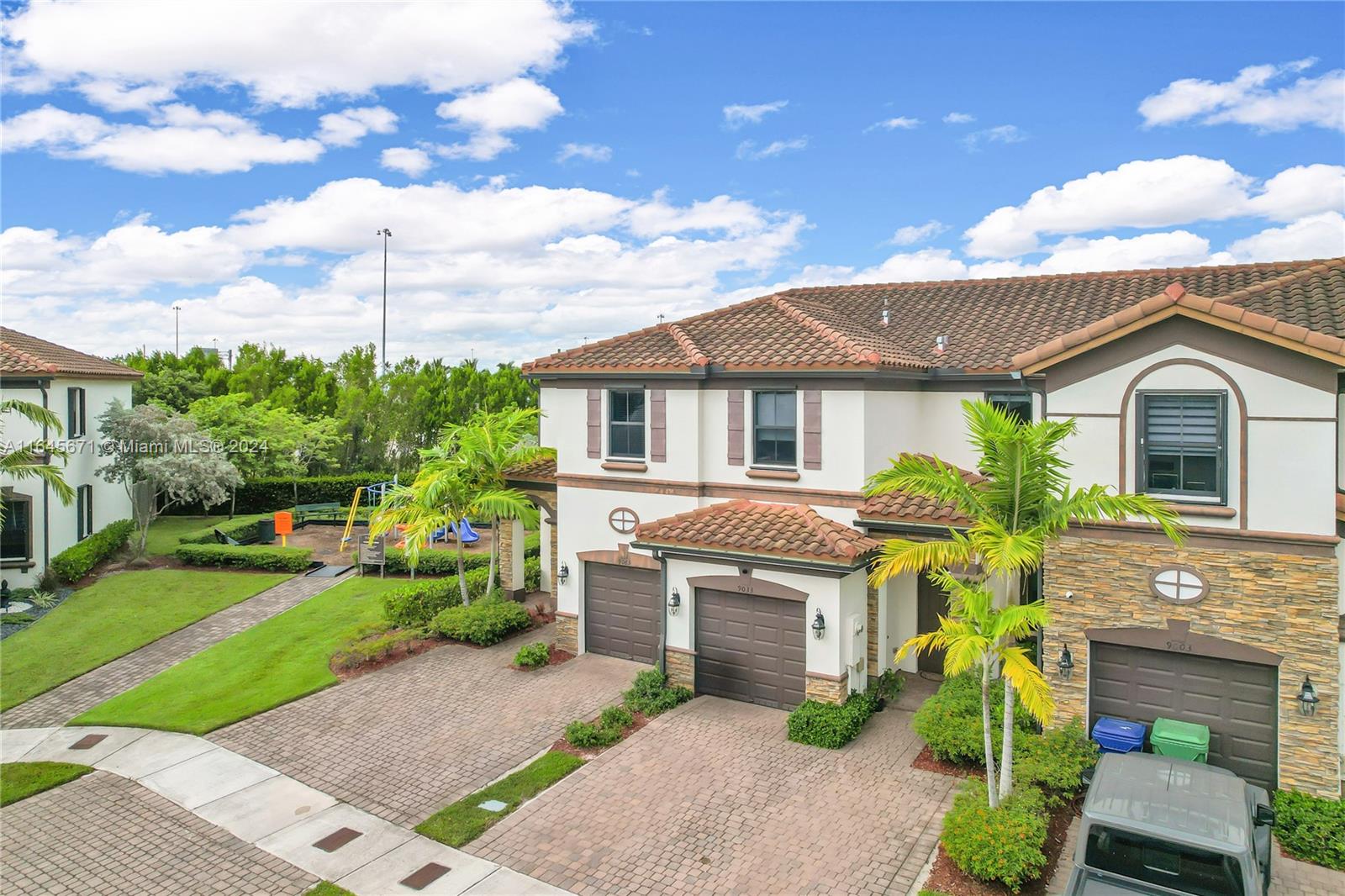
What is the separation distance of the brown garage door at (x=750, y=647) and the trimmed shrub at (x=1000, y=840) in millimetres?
4775

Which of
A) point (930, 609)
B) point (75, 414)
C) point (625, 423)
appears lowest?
point (930, 609)

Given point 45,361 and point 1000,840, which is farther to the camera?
point 45,361

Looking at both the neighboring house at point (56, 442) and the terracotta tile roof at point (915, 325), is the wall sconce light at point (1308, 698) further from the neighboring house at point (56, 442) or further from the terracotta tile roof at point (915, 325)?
the neighboring house at point (56, 442)

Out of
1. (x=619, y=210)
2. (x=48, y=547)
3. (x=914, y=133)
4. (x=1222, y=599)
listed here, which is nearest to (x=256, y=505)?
(x=48, y=547)

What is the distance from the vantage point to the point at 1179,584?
40.0 ft

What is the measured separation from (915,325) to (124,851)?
59.3 ft

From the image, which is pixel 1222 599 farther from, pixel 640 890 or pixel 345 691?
pixel 345 691

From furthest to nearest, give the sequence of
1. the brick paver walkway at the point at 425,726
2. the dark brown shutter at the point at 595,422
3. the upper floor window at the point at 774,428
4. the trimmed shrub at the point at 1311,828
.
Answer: the dark brown shutter at the point at 595,422 < the upper floor window at the point at 774,428 < the brick paver walkway at the point at 425,726 < the trimmed shrub at the point at 1311,828

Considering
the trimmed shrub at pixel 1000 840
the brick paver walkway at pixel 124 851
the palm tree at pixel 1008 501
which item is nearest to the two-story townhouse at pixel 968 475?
the palm tree at pixel 1008 501

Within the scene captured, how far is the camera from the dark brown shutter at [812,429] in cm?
1673

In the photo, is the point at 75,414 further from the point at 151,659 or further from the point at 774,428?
the point at 774,428

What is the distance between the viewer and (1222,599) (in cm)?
1193

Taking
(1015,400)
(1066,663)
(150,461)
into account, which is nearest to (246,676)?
(150,461)

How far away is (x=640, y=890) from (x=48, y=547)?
2326 cm
